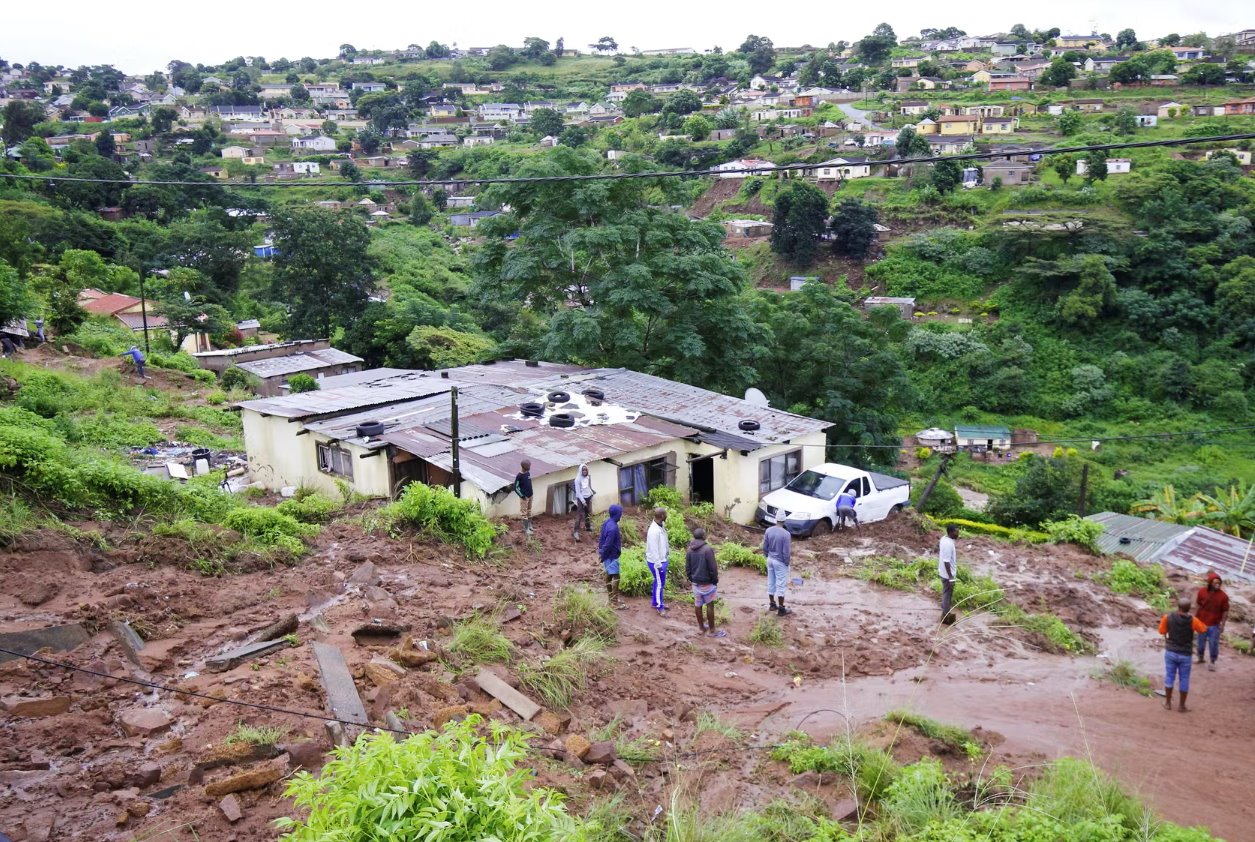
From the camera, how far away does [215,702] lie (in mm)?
6816

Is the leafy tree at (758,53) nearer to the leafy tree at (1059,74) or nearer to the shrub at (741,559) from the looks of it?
the leafy tree at (1059,74)

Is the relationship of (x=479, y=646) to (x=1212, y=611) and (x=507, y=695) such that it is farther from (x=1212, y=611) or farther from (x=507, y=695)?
(x=1212, y=611)

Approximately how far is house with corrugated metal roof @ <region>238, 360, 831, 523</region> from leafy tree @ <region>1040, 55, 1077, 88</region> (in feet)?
277

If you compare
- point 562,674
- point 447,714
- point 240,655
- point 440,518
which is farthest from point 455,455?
point 447,714

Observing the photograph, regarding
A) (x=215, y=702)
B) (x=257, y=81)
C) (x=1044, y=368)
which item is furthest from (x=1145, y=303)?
(x=257, y=81)

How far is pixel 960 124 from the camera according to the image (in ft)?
244

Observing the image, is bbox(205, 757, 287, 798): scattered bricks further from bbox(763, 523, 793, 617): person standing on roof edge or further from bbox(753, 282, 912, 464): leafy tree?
bbox(753, 282, 912, 464): leafy tree

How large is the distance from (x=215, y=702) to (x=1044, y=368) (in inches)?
1742

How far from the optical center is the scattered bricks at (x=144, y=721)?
21.2 ft

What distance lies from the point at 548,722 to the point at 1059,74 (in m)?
96.5

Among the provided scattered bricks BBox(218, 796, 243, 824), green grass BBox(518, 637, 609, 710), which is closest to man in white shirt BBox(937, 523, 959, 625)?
green grass BBox(518, 637, 609, 710)

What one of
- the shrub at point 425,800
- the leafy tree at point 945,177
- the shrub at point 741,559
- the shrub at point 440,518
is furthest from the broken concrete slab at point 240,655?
the leafy tree at point 945,177

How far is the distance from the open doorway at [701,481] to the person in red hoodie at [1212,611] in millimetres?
8363

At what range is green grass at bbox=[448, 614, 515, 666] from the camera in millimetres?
8125
